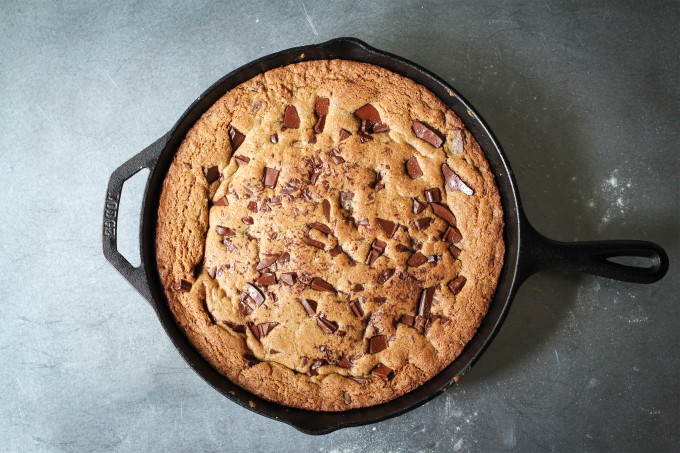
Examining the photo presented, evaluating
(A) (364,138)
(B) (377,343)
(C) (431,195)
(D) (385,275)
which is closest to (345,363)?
(B) (377,343)

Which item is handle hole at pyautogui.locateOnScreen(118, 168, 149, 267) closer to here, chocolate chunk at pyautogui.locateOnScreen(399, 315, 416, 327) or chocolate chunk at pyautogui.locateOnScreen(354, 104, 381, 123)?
chocolate chunk at pyautogui.locateOnScreen(354, 104, 381, 123)

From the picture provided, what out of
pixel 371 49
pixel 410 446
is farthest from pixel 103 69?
pixel 410 446

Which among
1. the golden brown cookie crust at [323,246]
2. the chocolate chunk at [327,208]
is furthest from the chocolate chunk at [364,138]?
the chocolate chunk at [327,208]

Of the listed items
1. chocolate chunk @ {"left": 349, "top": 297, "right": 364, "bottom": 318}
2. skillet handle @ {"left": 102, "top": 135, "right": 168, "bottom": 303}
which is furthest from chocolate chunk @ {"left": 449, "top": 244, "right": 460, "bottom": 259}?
skillet handle @ {"left": 102, "top": 135, "right": 168, "bottom": 303}

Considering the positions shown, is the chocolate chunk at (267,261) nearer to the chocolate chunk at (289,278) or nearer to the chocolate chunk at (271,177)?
the chocolate chunk at (289,278)

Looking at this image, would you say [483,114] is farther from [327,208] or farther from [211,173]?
[211,173]

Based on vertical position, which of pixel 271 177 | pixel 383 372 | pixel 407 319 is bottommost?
pixel 383 372

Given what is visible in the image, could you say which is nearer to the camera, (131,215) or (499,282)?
(499,282)
